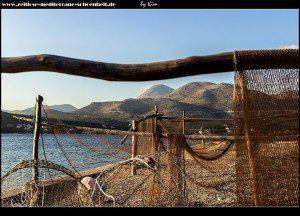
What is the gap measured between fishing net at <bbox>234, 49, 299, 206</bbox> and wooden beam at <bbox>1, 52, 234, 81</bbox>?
0.55ft

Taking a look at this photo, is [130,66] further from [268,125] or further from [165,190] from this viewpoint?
[165,190]

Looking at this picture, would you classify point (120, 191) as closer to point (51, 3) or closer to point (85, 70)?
point (85, 70)

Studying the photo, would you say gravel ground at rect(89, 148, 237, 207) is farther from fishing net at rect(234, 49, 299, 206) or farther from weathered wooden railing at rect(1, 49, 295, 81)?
weathered wooden railing at rect(1, 49, 295, 81)

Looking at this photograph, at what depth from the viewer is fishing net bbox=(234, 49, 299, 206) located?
4.88 ft

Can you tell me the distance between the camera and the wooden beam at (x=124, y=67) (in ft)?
4.89

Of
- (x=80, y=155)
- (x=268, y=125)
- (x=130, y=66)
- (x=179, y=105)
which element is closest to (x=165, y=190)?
(x=268, y=125)

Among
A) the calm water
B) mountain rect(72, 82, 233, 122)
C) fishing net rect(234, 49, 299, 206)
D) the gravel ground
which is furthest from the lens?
mountain rect(72, 82, 233, 122)

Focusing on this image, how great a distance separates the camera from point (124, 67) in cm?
153

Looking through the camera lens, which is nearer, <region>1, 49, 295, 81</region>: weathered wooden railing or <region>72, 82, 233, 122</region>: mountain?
<region>1, 49, 295, 81</region>: weathered wooden railing

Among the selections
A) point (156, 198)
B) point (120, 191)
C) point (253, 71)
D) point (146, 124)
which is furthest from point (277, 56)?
point (146, 124)

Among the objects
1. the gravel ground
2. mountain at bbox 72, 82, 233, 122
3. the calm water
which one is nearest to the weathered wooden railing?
the gravel ground

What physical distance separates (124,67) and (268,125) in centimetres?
114

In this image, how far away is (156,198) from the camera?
125 inches

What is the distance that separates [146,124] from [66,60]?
4435 millimetres
